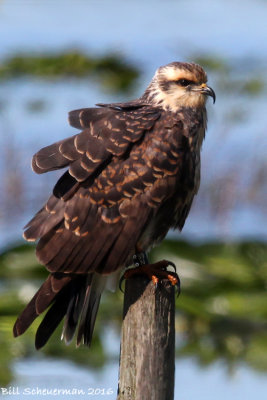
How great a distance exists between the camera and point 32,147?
1111 cm

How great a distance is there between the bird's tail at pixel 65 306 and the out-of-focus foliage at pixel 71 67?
10.4 m

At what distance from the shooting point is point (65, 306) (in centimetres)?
521

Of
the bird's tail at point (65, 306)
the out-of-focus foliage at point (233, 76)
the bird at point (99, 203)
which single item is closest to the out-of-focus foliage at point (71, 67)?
the out-of-focus foliage at point (233, 76)

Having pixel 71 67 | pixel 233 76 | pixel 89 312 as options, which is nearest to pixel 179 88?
pixel 89 312

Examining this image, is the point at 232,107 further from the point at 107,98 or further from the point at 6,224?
the point at 6,224

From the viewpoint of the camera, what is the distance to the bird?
509 centimetres

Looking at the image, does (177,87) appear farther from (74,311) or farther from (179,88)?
(74,311)

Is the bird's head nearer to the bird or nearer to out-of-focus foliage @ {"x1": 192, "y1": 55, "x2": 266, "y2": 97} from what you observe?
the bird

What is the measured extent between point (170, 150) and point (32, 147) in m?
5.95

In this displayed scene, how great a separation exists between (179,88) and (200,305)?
2.71 m

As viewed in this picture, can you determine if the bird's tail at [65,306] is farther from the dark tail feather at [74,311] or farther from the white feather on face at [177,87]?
the white feather on face at [177,87]

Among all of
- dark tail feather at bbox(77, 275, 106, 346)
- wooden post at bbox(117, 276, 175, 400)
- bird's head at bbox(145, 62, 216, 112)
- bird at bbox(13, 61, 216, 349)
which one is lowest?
wooden post at bbox(117, 276, 175, 400)

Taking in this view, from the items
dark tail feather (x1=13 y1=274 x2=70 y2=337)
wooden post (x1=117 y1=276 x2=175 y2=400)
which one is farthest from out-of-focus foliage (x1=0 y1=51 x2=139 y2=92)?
wooden post (x1=117 y1=276 x2=175 y2=400)

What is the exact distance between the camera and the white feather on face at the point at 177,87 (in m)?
5.72
